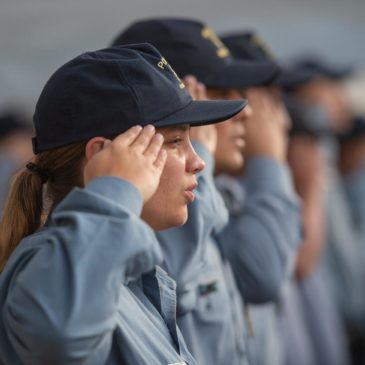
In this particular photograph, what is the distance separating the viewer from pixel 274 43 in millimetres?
6922

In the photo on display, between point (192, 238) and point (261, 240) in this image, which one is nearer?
point (192, 238)

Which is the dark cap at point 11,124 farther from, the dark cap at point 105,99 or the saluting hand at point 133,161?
the saluting hand at point 133,161

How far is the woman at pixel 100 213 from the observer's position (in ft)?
5.12

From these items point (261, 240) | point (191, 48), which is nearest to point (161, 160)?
point (191, 48)

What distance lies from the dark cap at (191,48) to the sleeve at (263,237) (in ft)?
1.14

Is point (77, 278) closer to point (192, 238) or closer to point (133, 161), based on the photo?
point (133, 161)

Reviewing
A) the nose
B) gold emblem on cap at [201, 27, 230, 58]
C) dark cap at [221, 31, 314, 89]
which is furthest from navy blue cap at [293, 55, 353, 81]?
the nose

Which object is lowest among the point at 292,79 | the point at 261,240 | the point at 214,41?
the point at 292,79

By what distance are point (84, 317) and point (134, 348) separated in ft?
0.68

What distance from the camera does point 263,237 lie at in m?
2.92

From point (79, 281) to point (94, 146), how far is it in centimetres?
36

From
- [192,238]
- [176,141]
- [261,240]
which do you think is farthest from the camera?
[261,240]

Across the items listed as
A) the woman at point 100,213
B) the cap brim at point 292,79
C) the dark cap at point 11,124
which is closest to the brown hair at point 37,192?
the woman at point 100,213

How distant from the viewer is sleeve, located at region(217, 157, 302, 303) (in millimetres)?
Result: 2879
